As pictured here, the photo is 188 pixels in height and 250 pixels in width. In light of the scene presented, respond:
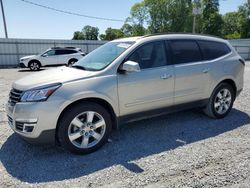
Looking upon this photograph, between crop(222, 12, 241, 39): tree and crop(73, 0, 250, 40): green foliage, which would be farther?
crop(222, 12, 241, 39): tree

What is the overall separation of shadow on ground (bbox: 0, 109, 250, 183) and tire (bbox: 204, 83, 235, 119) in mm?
146

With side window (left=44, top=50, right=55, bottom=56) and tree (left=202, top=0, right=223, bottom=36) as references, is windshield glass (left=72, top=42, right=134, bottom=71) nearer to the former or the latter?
side window (left=44, top=50, right=55, bottom=56)

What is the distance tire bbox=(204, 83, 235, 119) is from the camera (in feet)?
16.1

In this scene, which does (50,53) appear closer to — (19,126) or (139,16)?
(19,126)

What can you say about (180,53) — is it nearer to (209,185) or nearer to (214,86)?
(214,86)

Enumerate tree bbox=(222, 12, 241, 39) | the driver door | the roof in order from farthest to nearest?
1. tree bbox=(222, 12, 241, 39)
2. the roof
3. the driver door

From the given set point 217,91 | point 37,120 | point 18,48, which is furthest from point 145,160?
point 18,48

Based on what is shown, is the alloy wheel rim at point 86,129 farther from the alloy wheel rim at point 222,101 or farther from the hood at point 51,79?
the alloy wheel rim at point 222,101

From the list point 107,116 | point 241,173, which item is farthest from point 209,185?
point 107,116

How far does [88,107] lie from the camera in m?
3.47

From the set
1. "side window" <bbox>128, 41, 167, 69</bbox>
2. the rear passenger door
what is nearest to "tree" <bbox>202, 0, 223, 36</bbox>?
the rear passenger door

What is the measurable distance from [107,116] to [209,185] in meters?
1.73

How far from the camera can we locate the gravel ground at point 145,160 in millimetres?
2908

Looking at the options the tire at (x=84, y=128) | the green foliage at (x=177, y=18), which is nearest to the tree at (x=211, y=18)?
the green foliage at (x=177, y=18)
